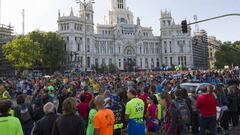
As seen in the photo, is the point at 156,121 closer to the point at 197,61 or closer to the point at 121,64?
the point at 121,64

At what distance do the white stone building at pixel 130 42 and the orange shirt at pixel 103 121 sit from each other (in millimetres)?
101715

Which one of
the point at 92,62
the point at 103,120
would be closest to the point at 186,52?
the point at 92,62

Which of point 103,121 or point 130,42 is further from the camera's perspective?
point 130,42

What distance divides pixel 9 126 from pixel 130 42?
382 feet

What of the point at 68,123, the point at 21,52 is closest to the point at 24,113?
the point at 68,123

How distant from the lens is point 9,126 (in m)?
5.47

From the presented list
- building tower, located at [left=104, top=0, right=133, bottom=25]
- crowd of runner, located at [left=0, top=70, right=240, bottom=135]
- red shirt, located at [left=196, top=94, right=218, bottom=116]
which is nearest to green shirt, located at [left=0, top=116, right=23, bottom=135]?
crowd of runner, located at [left=0, top=70, right=240, bottom=135]

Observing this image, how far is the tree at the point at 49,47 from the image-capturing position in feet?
236

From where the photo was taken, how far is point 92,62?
4289 inches

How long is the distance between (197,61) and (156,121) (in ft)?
462

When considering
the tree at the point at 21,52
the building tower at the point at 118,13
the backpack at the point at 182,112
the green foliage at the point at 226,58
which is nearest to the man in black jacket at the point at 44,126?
the backpack at the point at 182,112

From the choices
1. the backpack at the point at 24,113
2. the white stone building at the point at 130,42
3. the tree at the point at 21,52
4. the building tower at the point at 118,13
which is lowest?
the backpack at the point at 24,113

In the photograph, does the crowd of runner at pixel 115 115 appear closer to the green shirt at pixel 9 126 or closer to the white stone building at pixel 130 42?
the green shirt at pixel 9 126

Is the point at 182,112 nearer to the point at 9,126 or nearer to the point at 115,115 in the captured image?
the point at 115,115
